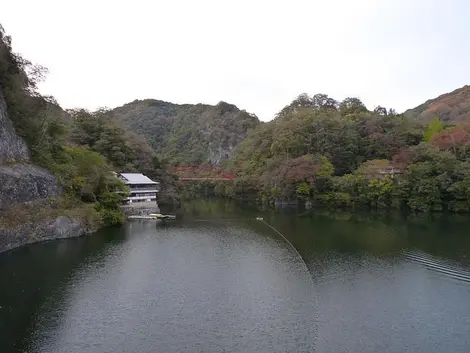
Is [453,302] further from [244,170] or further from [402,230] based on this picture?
[244,170]

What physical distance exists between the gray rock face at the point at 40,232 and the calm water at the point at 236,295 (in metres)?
0.81

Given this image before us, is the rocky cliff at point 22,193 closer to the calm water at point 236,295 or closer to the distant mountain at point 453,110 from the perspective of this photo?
the calm water at point 236,295

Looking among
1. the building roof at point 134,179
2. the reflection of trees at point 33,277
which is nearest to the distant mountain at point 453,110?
the building roof at point 134,179

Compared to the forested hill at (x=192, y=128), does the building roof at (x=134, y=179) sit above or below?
below

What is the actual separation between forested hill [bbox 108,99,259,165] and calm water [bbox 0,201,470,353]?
5425cm

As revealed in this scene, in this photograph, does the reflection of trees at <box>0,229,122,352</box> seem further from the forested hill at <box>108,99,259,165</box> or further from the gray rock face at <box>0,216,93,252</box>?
the forested hill at <box>108,99,259,165</box>

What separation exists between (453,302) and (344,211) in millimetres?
26267

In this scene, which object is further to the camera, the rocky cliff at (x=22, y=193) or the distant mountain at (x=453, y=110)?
the distant mountain at (x=453, y=110)

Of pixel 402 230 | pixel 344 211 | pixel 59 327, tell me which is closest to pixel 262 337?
pixel 59 327

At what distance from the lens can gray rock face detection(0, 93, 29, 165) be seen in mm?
22266

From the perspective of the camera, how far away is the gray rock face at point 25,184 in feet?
67.2

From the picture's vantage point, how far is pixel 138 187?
115 ft

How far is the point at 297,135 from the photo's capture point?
48.8m

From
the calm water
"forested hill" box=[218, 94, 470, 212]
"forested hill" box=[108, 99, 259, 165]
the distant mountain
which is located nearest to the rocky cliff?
the calm water
